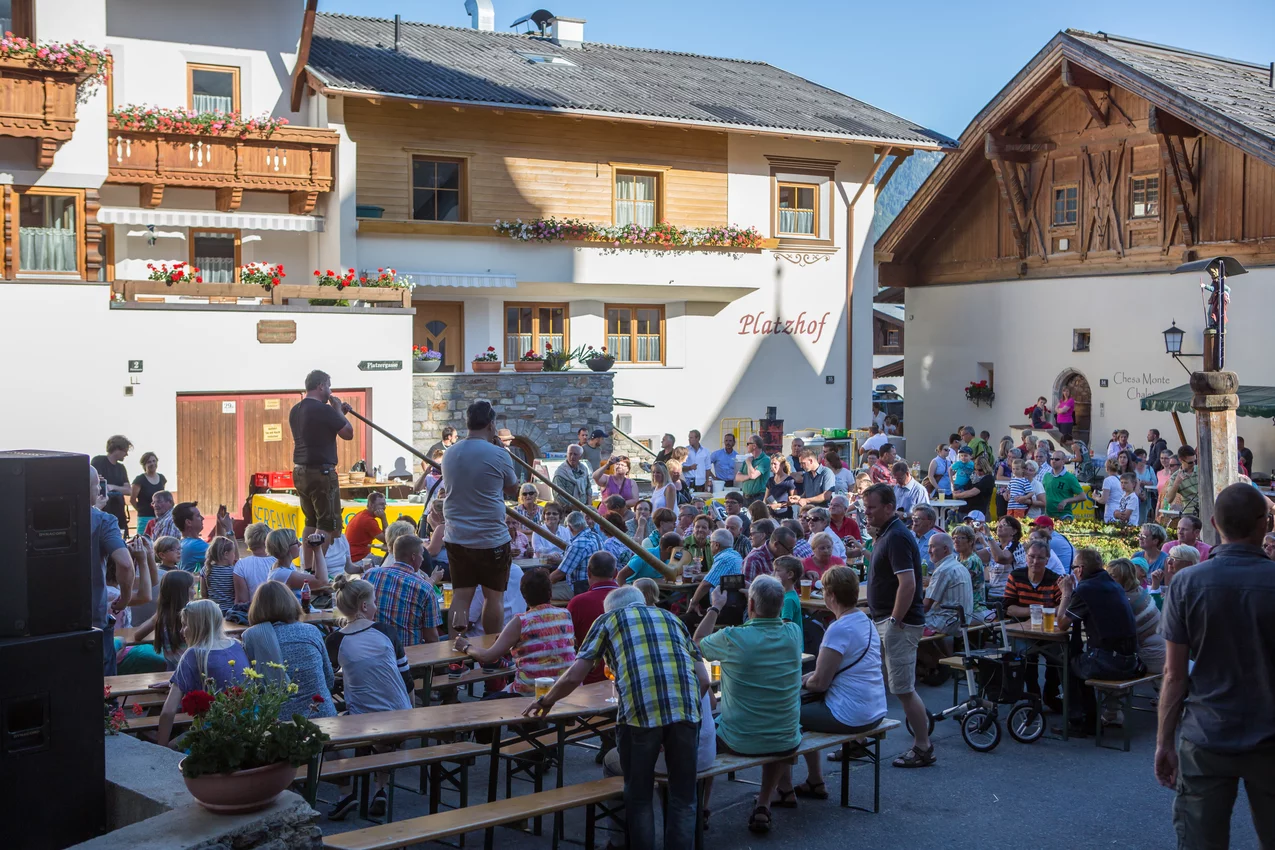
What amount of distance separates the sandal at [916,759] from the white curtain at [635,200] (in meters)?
17.8

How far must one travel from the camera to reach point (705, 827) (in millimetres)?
7320

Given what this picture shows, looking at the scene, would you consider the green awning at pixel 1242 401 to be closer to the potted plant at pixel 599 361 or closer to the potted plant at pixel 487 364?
the potted plant at pixel 599 361

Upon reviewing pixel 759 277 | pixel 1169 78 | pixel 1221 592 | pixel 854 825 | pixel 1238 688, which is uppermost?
pixel 1169 78

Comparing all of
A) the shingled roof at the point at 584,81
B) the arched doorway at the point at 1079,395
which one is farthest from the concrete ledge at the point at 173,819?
the arched doorway at the point at 1079,395

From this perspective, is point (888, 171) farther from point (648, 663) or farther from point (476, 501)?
point (648, 663)

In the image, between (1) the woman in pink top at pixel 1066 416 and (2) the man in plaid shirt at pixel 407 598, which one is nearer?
(2) the man in plaid shirt at pixel 407 598

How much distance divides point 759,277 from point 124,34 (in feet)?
40.7

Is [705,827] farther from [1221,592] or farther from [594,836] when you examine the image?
[1221,592]

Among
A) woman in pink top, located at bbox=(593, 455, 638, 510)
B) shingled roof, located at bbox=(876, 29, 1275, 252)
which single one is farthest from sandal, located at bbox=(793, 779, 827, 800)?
shingled roof, located at bbox=(876, 29, 1275, 252)

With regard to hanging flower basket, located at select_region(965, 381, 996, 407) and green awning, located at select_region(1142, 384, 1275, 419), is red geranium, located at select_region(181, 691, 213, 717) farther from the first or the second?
hanging flower basket, located at select_region(965, 381, 996, 407)

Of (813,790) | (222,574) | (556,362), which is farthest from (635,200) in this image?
(813,790)

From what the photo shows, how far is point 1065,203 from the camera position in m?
26.8

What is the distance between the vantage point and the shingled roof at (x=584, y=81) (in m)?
22.7

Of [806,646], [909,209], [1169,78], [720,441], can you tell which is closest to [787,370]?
[720,441]
